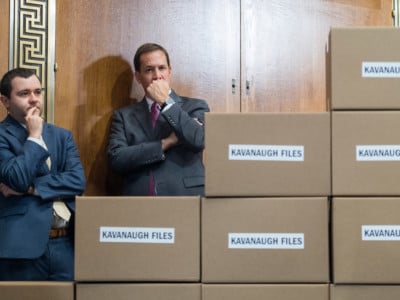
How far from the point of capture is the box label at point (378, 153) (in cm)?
190

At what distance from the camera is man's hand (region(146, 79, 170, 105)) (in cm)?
284

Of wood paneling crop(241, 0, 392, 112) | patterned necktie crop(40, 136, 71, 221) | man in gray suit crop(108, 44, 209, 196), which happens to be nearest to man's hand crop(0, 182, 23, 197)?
patterned necktie crop(40, 136, 71, 221)

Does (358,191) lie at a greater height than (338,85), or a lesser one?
lesser

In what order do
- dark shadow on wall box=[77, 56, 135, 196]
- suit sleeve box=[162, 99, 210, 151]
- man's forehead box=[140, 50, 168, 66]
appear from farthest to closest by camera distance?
dark shadow on wall box=[77, 56, 135, 196], man's forehead box=[140, 50, 168, 66], suit sleeve box=[162, 99, 210, 151]

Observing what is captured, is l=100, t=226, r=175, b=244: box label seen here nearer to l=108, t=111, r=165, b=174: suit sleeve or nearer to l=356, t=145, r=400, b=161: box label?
l=356, t=145, r=400, b=161: box label

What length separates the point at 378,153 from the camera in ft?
6.25

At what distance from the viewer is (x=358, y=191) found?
1.90 metres

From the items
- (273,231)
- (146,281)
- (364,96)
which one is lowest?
(146,281)

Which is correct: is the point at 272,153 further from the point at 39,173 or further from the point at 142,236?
the point at 39,173

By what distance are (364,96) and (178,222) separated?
2.11ft

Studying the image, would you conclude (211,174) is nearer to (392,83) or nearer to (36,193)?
(392,83)

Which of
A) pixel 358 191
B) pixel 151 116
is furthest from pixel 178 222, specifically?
pixel 151 116

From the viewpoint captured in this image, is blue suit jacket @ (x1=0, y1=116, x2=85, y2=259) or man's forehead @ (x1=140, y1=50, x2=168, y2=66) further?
man's forehead @ (x1=140, y1=50, x2=168, y2=66)

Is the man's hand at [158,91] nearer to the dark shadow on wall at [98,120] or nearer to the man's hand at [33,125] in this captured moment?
the dark shadow on wall at [98,120]
